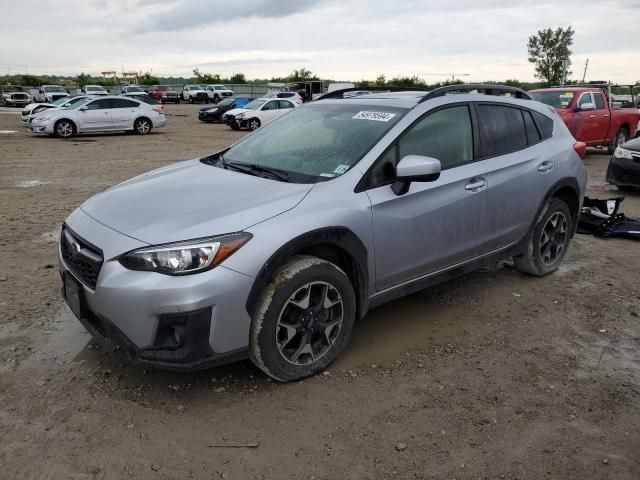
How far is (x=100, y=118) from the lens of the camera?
19547 mm

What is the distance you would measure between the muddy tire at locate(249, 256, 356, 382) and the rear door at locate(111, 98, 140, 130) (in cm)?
1874

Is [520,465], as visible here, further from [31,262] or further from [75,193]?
[75,193]

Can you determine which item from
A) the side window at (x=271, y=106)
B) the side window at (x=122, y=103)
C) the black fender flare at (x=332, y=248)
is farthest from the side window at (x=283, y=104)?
the black fender flare at (x=332, y=248)

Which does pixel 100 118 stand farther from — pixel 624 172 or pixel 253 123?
pixel 624 172

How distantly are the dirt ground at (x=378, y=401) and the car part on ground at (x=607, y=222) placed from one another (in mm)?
1876

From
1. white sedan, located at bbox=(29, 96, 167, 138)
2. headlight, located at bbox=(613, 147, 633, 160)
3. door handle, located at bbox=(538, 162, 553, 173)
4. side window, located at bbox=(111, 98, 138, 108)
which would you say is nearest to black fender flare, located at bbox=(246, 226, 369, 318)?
door handle, located at bbox=(538, 162, 553, 173)

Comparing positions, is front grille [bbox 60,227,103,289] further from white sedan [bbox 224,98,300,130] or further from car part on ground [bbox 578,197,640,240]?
white sedan [bbox 224,98,300,130]

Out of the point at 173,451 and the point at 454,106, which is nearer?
the point at 173,451

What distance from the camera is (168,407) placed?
119 inches

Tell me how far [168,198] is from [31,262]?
271 centimetres

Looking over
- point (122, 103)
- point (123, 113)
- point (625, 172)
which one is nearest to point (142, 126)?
point (123, 113)

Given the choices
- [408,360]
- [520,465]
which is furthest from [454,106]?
[520,465]

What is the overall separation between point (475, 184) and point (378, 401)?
173cm

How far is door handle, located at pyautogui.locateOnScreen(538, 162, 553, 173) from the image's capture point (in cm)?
455
